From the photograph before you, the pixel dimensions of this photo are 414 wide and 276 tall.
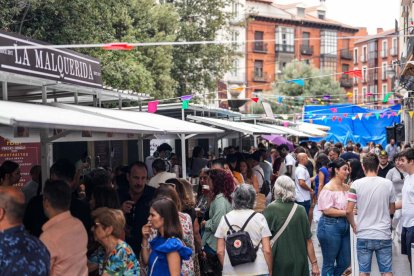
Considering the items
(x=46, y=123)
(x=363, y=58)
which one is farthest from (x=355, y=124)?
(x=363, y=58)

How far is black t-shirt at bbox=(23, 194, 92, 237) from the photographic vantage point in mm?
6289

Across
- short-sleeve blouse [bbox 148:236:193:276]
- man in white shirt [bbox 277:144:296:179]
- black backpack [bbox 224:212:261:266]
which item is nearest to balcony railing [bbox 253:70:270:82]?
man in white shirt [bbox 277:144:296:179]

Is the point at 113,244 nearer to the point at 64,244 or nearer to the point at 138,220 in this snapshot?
the point at 64,244

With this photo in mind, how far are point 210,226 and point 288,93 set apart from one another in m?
60.0

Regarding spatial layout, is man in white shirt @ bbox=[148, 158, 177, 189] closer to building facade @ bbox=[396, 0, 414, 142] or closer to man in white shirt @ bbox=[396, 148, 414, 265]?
man in white shirt @ bbox=[396, 148, 414, 265]

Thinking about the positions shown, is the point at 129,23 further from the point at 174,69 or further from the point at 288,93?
the point at 288,93

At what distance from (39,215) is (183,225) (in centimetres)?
122

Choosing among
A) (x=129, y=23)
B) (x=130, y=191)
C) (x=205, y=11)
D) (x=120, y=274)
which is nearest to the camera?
(x=120, y=274)

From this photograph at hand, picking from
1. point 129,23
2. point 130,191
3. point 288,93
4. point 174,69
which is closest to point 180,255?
point 130,191

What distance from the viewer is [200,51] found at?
120 ft

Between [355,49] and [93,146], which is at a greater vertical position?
[355,49]

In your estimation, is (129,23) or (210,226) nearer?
(210,226)

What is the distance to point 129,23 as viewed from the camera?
94.8 ft

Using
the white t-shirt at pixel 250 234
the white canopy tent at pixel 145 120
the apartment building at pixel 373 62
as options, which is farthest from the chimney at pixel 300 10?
the white t-shirt at pixel 250 234
